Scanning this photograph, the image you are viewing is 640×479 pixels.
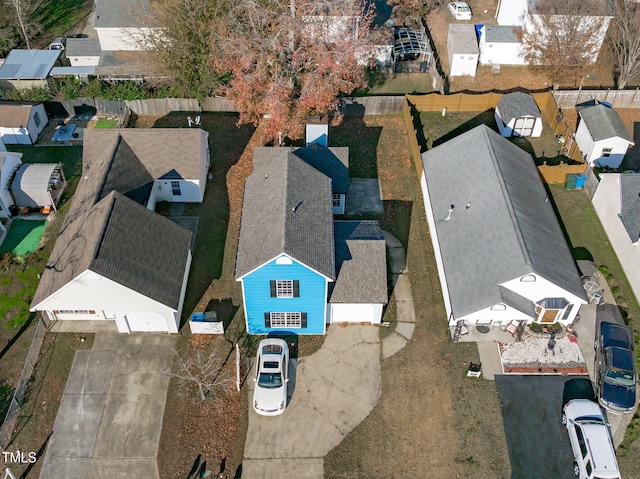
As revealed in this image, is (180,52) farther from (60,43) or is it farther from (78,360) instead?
(78,360)

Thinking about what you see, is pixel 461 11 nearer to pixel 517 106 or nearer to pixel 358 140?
pixel 517 106

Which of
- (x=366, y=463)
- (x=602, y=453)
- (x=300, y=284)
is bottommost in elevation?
(x=366, y=463)

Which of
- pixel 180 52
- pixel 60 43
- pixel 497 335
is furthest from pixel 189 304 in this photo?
pixel 60 43

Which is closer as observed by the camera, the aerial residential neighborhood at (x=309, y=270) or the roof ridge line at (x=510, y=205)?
the aerial residential neighborhood at (x=309, y=270)

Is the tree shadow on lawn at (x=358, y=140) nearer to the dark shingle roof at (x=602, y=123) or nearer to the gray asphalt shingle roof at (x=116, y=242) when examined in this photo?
the gray asphalt shingle roof at (x=116, y=242)

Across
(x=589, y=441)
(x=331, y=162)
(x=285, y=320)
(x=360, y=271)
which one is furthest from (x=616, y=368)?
(x=331, y=162)

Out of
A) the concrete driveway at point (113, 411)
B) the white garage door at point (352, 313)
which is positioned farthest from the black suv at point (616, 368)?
the concrete driveway at point (113, 411)

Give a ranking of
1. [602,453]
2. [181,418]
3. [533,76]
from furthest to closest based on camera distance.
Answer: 1. [533,76]
2. [181,418]
3. [602,453]
